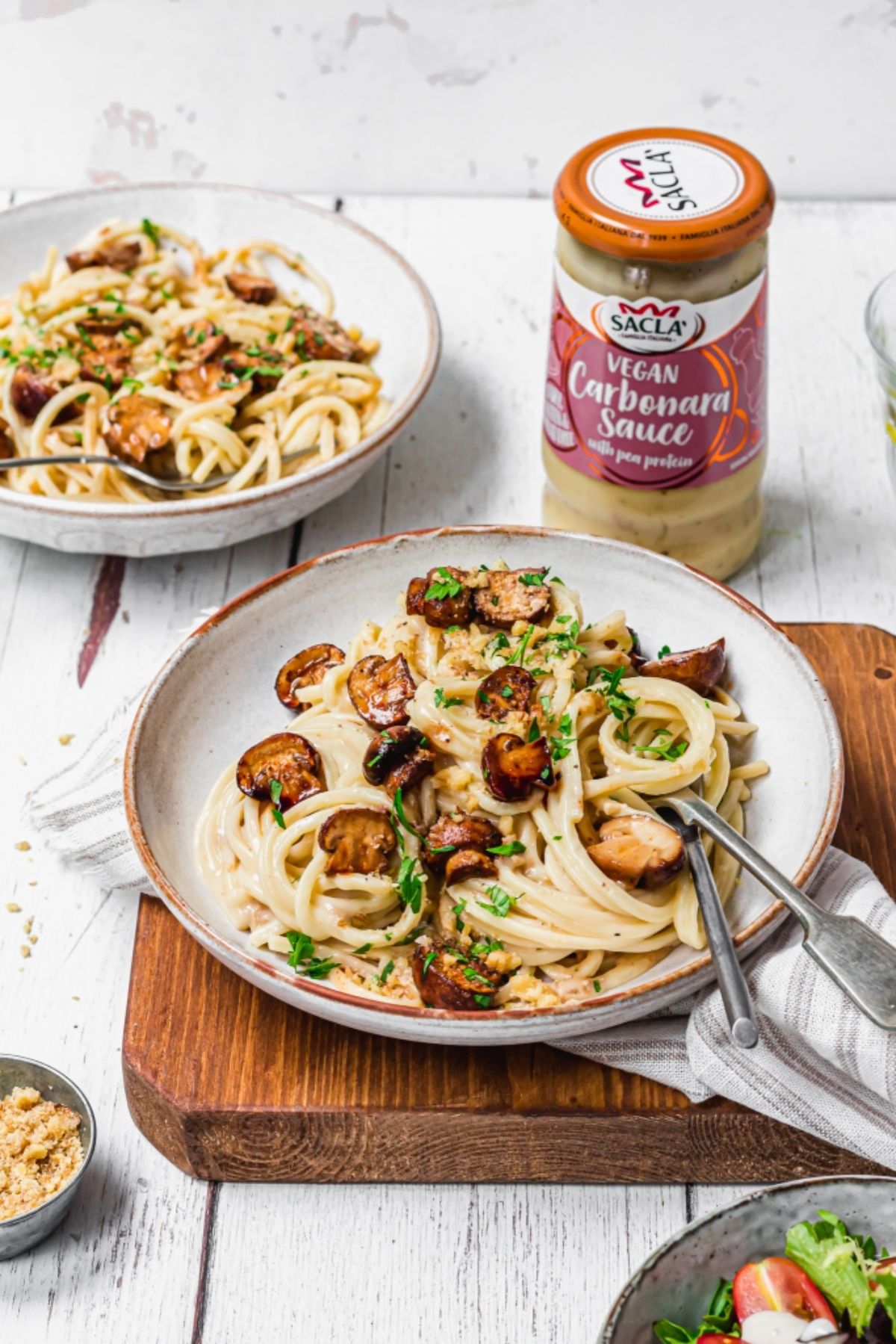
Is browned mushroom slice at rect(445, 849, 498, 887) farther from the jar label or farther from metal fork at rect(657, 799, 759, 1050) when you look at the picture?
the jar label

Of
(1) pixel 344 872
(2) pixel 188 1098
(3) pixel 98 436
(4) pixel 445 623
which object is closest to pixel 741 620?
(4) pixel 445 623

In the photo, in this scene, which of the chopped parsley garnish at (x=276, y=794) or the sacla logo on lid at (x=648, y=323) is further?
Result: the sacla logo on lid at (x=648, y=323)

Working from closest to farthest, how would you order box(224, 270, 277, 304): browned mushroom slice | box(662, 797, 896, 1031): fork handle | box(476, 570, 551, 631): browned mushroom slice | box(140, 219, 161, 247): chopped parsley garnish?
1. box(662, 797, 896, 1031): fork handle
2. box(476, 570, 551, 631): browned mushroom slice
3. box(224, 270, 277, 304): browned mushroom slice
4. box(140, 219, 161, 247): chopped parsley garnish

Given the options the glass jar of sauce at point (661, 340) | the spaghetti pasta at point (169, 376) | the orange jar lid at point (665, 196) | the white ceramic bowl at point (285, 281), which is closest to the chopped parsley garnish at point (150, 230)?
the spaghetti pasta at point (169, 376)

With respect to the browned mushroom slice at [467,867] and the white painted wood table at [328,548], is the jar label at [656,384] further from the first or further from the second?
the browned mushroom slice at [467,867]

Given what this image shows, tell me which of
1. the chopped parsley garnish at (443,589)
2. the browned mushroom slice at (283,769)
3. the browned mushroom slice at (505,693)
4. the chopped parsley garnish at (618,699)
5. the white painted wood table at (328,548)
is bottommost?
the white painted wood table at (328,548)

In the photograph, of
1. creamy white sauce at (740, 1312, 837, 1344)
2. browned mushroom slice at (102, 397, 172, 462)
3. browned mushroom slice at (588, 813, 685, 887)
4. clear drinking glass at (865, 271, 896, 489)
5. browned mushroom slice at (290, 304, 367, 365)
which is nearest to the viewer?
creamy white sauce at (740, 1312, 837, 1344)

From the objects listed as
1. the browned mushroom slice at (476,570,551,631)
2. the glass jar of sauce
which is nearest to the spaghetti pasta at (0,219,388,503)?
the glass jar of sauce

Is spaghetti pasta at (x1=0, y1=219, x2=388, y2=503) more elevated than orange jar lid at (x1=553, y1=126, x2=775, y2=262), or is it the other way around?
orange jar lid at (x1=553, y1=126, x2=775, y2=262)
